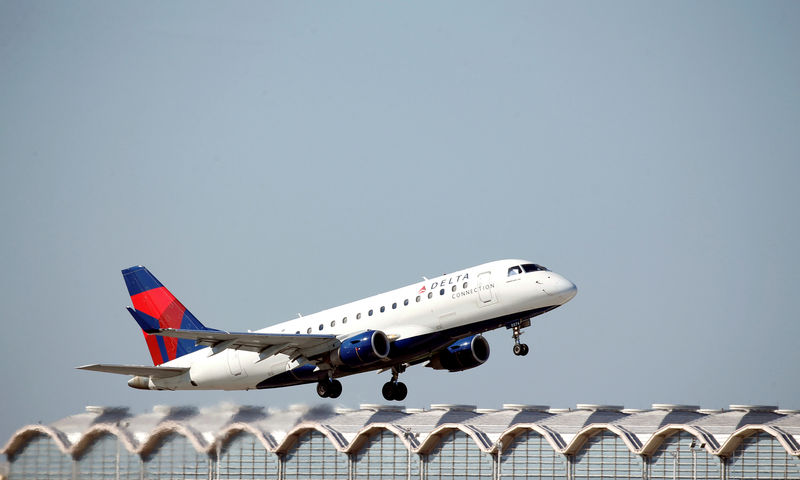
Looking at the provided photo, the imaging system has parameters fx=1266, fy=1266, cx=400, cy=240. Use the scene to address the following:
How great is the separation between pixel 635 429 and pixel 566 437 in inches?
204

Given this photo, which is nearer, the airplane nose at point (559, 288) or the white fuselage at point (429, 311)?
the airplane nose at point (559, 288)

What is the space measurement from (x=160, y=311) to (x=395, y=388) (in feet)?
→ 49.7

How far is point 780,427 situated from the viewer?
90500 mm

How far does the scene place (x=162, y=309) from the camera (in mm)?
68438

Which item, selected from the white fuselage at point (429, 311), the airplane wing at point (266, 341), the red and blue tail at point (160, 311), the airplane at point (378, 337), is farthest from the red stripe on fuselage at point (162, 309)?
the airplane wing at point (266, 341)

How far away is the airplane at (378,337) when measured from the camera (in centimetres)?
5484

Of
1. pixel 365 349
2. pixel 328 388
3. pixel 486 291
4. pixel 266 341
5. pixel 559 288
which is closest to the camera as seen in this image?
pixel 559 288

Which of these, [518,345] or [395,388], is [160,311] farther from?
[518,345]

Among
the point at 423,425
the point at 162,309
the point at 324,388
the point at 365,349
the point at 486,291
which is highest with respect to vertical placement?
the point at 162,309

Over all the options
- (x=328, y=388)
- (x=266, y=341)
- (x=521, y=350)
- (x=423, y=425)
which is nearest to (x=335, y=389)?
(x=328, y=388)

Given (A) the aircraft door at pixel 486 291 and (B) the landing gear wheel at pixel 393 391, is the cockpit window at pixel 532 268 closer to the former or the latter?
(A) the aircraft door at pixel 486 291

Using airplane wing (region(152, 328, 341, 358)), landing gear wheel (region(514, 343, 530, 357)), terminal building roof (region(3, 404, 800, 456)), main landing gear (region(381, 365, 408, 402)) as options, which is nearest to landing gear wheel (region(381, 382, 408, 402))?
main landing gear (region(381, 365, 408, 402))

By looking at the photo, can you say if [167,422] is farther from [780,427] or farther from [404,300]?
[780,427]

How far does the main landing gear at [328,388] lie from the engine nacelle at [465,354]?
16.9ft
